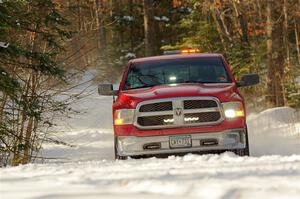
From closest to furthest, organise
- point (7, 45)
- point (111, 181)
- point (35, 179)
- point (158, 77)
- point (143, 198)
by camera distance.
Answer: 1. point (143, 198)
2. point (111, 181)
3. point (35, 179)
4. point (7, 45)
5. point (158, 77)

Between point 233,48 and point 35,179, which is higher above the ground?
point 233,48

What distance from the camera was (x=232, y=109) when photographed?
7242 millimetres

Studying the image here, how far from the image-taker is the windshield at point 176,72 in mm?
8391

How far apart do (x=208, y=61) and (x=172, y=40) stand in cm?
2711

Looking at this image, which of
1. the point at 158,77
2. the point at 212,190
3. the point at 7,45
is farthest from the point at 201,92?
the point at 212,190

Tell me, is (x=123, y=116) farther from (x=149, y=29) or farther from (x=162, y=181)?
(x=149, y=29)

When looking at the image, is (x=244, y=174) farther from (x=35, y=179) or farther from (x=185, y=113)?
(x=185, y=113)

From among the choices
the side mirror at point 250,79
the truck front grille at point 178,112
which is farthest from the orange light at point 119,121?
the side mirror at point 250,79

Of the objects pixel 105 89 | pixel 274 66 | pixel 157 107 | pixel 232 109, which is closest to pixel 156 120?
pixel 157 107

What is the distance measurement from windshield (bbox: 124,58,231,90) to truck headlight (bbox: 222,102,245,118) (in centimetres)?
108

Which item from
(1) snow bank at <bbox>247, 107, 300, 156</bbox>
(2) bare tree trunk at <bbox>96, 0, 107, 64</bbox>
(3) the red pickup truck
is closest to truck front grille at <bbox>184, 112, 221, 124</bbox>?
(3) the red pickup truck

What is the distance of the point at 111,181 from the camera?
13.5ft

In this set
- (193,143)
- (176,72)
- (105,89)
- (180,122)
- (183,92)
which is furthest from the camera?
(176,72)

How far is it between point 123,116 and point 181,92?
0.91m
